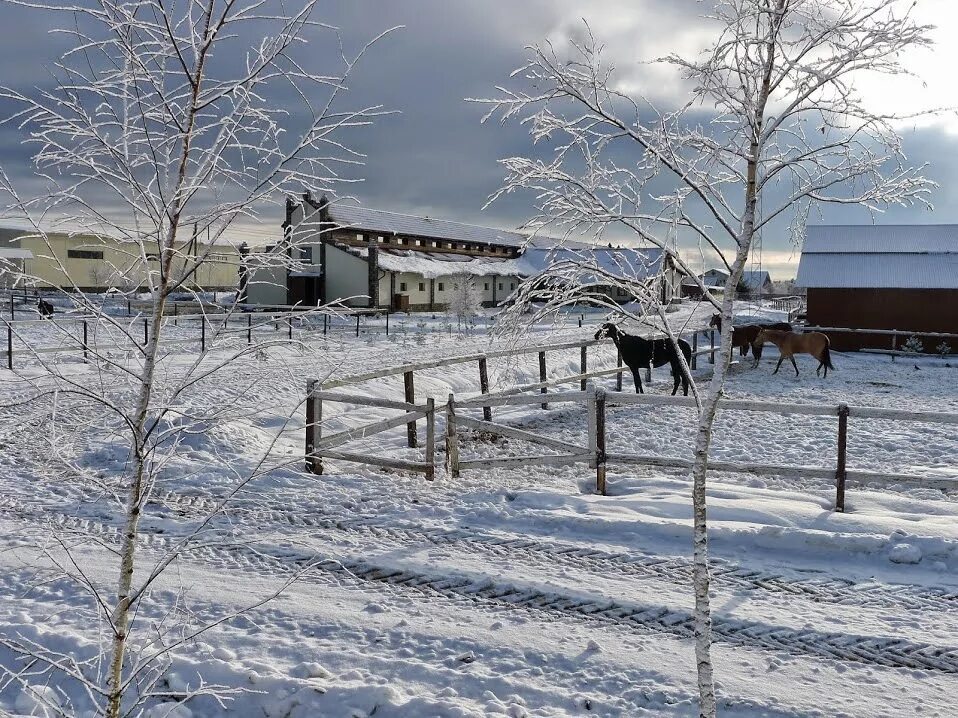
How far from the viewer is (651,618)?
568 cm

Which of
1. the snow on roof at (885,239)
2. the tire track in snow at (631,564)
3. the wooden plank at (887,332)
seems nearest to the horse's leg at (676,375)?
the tire track in snow at (631,564)

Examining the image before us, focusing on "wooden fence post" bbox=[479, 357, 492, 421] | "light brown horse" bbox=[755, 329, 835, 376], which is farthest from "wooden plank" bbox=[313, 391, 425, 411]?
"light brown horse" bbox=[755, 329, 835, 376]

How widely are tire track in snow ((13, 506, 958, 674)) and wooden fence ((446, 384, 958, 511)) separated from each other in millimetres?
2597

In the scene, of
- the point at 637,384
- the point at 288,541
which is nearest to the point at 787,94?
the point at 288,541

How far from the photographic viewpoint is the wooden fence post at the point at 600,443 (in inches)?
357

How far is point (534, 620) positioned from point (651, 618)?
0.94 meters

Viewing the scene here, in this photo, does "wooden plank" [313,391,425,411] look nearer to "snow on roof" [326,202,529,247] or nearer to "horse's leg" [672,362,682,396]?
"horse's leg" [672,362,682,396]

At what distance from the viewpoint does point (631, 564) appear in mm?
6816

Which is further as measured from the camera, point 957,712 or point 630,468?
point 630,468

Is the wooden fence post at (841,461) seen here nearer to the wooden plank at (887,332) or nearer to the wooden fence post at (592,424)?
the wooden fence post at (592,424)

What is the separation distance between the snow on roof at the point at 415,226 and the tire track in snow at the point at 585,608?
38.6m

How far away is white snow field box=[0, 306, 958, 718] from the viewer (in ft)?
15.0

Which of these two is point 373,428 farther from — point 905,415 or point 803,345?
point 803,345

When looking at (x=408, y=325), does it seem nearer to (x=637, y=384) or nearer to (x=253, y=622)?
(x=637, y=384)
